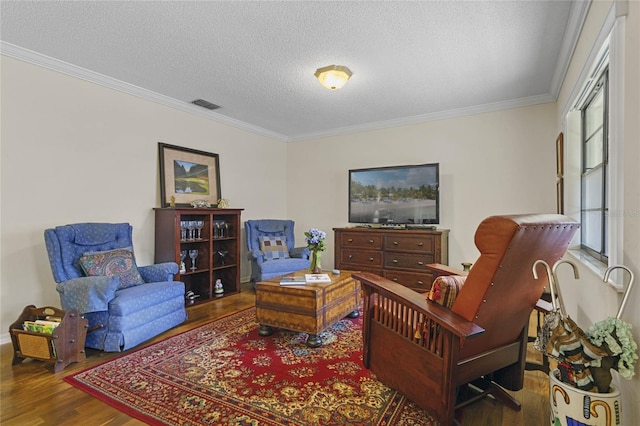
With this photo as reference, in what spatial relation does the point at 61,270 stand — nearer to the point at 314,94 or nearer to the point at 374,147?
the point at 314,94

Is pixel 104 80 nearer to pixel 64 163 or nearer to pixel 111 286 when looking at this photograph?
pixel 64 163

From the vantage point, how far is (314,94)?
12.4 feet

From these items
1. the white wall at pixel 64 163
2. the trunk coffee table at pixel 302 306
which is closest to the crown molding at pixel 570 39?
the trunk coffee table at pixel 302 306

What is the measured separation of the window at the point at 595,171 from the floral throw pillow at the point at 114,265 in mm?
3639

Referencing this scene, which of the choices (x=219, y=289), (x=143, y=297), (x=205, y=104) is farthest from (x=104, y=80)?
(x=219, y=289)

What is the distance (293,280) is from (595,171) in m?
2.48

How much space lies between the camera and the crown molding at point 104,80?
2748mm

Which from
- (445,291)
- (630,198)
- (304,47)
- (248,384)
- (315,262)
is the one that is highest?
(304,47)

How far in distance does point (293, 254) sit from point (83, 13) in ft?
11.4

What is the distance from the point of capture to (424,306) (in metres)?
1.59

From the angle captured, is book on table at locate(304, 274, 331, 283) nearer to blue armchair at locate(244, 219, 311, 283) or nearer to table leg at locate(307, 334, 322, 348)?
table leg at locate(307, 334, 322, 348)

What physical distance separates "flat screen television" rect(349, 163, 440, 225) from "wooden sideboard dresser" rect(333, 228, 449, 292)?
0.37m

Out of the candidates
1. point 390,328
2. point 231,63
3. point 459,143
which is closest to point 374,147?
point 459,143

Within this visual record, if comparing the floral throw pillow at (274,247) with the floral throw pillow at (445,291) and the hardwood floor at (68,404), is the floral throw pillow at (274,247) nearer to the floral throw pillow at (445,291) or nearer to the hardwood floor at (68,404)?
the hardwood floor at (68,404)
